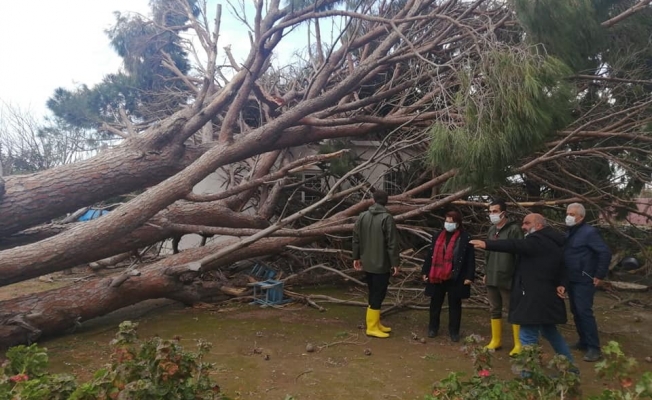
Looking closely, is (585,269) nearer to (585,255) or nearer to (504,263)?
(585,255)

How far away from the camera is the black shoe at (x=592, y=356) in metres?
4.52

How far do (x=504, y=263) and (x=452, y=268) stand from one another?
21.1 inches

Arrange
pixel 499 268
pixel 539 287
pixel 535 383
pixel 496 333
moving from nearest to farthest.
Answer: pixel 535 383
pixel 539 287
pixel 499 268
pixel 496 333

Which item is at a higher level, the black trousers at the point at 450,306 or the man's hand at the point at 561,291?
the man's hand at the point at 561,291

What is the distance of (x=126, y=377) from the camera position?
2.60m

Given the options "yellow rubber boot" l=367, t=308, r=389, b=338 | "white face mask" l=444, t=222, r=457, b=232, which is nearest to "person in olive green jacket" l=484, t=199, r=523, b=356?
"white face mask" l=444, t=222, r=457, b=232

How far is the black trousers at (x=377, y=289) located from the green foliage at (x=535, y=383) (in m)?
2.17

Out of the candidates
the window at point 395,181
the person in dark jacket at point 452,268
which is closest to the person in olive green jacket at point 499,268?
the person in dark jacket at point 452,268

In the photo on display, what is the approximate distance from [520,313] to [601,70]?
404 centimetres

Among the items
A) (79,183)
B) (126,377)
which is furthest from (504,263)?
(79,183)

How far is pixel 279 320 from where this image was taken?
231 inches

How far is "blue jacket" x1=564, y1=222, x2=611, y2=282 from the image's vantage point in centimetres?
447

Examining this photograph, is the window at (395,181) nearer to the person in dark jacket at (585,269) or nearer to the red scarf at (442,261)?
the red scarf at (442,261)

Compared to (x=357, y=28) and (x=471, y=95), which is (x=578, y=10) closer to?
(x=471, y=95)
